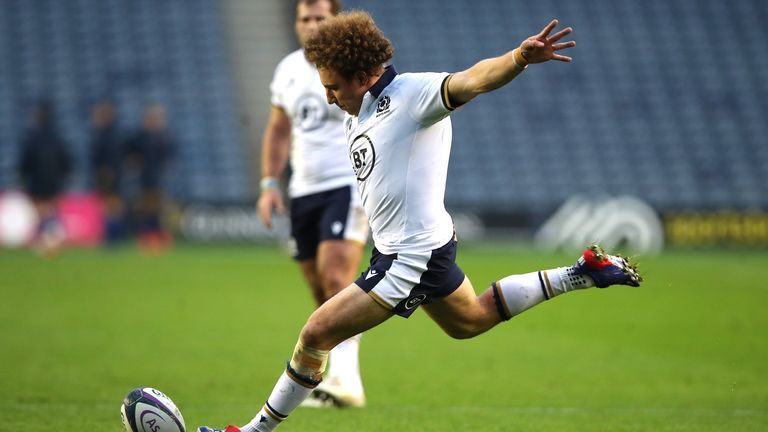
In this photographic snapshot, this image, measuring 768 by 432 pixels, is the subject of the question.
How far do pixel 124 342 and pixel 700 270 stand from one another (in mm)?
10245

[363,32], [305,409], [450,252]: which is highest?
[363,32]

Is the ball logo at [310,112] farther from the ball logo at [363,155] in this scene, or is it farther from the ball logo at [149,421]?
the ball logo at [149,421]

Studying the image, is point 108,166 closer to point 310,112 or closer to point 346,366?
point 310,112

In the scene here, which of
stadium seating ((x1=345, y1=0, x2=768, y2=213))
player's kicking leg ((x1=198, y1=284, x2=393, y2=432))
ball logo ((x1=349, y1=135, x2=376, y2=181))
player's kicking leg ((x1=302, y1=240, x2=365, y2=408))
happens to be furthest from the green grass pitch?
stadium seating ((x1=345, y1=0, x2=768, y2=213))

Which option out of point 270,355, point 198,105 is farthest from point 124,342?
point 198,105

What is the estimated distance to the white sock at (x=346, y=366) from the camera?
644cm

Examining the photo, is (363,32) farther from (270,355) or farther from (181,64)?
(181,64)

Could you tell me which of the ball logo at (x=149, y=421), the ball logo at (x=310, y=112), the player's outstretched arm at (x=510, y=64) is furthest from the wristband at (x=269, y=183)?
the player's outstretched arm at (x=510, y=64)

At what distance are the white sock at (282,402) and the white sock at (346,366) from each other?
61.3 inches

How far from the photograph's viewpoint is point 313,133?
22.6ft

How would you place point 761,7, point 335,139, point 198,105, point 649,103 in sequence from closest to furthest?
point 335,139 < point 198,105 < point 649,103 < point 761,7

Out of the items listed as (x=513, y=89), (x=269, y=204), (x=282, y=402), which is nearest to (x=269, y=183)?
(x=269, y=204)

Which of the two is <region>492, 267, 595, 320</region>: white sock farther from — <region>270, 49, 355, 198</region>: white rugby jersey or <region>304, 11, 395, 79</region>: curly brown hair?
<region>270, 49, 355, 198</region>: white rugby jersey

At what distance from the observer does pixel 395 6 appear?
86.8 ft
